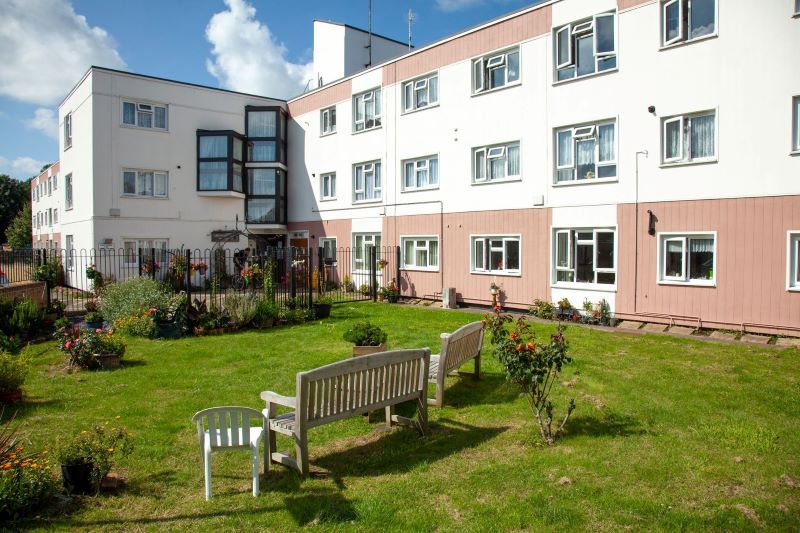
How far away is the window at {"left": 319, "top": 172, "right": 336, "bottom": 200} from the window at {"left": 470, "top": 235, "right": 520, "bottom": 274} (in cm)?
922

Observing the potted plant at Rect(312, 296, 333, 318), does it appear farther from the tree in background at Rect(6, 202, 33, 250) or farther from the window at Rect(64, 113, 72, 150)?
the tree in background at Rect(6, 202, 33, 250)

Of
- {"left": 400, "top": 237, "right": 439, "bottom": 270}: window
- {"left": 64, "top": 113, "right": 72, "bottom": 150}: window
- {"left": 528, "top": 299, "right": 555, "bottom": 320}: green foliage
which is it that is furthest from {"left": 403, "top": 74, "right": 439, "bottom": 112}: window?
{"left": 64, "top": 113, "right": 72, "bottom": 150}: window

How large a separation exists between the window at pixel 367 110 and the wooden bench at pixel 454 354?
17.0m

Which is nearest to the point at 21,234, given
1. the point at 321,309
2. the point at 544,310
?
the point at 321,309

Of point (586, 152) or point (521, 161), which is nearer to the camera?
point (586, 152)

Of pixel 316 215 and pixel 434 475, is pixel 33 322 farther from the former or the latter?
pixel 316 215

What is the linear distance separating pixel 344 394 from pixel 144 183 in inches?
948

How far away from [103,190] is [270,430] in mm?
23154

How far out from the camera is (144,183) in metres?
26.1

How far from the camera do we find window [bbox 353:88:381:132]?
2400cm

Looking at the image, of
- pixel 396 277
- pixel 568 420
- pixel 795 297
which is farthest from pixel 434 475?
pixel 396 277

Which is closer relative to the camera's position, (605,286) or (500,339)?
(500,339)

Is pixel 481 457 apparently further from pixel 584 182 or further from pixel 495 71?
pixel 495 71

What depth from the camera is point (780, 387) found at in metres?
8.38
